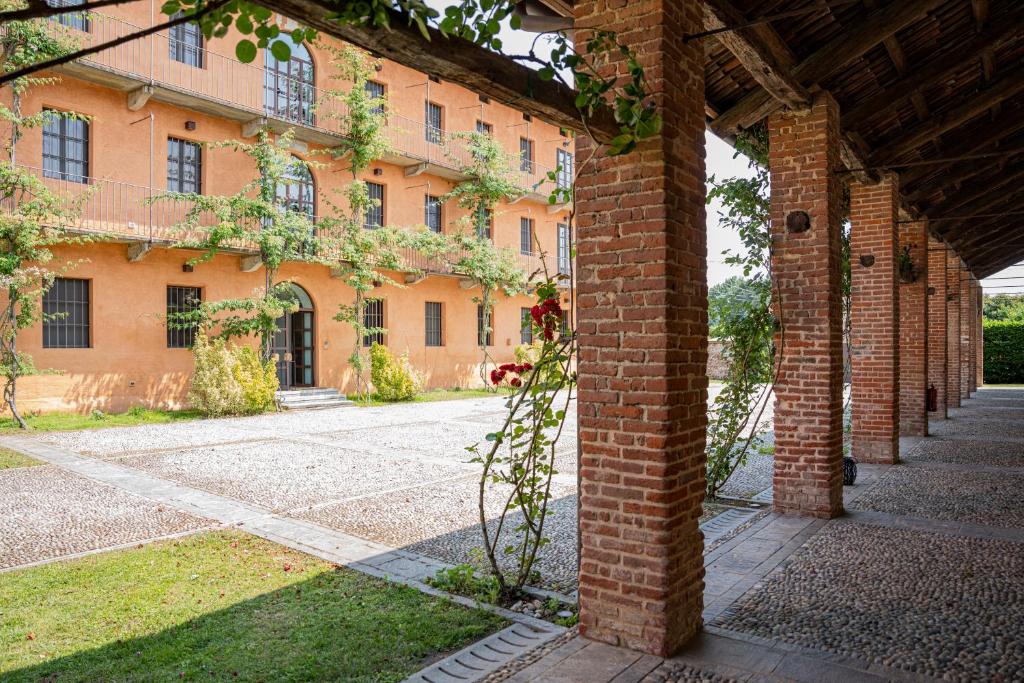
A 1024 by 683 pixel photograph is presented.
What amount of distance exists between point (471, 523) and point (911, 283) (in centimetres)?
839

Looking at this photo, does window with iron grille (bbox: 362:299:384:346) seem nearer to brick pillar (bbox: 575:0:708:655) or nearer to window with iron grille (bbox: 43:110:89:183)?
window with iron grille (bbox: 43:110:89:183)

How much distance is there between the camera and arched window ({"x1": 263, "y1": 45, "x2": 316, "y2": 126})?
16.3 m

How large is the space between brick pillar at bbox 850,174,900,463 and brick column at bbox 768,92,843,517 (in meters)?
2.83

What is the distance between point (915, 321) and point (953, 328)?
8859 mm

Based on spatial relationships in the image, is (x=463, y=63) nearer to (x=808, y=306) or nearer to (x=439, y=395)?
(x=808, y=306)

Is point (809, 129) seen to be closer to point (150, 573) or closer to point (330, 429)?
point (150, 573)

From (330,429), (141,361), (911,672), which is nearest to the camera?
(911,672)

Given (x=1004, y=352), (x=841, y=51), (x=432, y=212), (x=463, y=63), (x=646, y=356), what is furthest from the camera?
(x=1004, y=352)

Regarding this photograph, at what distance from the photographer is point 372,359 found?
17547 millimetres

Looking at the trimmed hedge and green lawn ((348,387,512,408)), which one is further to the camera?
the trimmed hedge

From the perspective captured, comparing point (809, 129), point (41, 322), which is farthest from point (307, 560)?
point (41, 322)

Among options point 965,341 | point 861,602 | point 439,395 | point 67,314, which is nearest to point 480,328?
point 439,395

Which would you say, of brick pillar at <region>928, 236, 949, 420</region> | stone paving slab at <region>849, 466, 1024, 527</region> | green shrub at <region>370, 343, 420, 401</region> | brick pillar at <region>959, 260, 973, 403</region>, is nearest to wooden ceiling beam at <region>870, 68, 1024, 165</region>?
stone paving slab at <region>849, 466, 1024, 527</region>

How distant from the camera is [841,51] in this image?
17.5ft
